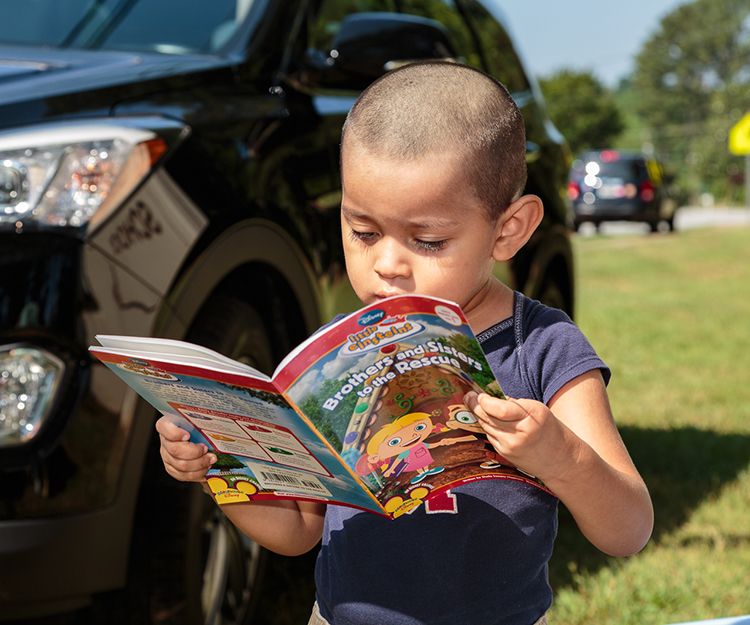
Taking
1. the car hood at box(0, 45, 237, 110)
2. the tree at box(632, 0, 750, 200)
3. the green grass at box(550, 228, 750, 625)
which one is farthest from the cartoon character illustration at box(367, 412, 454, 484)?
the tree at box(632, 0, 750, 200)

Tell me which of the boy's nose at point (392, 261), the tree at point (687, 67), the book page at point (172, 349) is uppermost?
the boy's nose at point (392, 261)

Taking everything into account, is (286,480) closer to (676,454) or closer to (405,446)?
(405,446)

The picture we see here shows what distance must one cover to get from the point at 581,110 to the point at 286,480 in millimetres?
74324

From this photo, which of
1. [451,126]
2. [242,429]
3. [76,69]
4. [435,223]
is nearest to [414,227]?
[435,223]

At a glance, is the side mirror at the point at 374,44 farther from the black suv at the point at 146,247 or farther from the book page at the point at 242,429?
the book page at the point at 242,429

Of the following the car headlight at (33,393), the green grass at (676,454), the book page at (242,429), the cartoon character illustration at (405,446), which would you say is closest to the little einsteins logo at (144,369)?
the book page at (242,429)

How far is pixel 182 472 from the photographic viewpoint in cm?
140

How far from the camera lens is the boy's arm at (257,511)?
4.55ft

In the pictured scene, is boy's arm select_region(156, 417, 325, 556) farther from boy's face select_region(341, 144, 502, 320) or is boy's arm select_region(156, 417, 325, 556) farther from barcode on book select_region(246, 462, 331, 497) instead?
boy's face select_region(341, 144, 502, 320)

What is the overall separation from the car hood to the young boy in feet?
3.21

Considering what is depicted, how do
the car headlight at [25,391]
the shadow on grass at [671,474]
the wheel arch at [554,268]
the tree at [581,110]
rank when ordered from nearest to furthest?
the car headlight at [25,391], the shadow on grass at [671,474], the wheel arch at [554,268], the tree at [581,110]

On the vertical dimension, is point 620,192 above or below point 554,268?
below

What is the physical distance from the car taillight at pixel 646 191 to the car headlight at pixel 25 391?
20856 millimetres

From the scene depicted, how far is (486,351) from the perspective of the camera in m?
1.41
